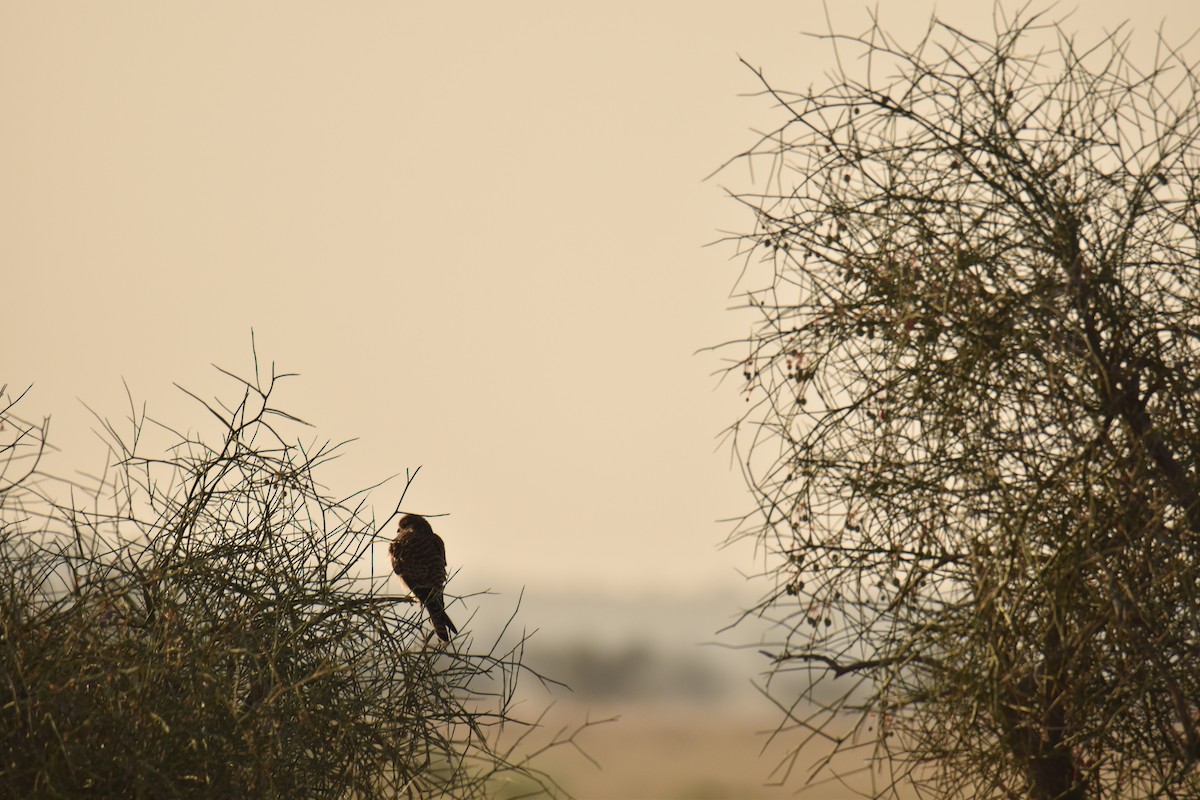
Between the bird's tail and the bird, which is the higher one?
the bird

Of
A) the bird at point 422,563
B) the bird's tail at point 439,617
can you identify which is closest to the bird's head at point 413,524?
the bird at point 422,563

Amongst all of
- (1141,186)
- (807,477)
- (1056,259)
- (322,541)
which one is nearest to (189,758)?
(322,541)

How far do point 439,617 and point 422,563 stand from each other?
0.57m

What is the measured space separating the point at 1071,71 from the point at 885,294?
1143 mm

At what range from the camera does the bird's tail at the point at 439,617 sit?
18.7ft

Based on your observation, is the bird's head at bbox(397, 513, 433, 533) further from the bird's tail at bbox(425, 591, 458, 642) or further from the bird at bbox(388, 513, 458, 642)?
the bird's tail at bbox(425, 591, 458, 642)

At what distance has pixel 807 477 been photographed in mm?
5715

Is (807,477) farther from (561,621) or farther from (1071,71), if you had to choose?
(561,621)

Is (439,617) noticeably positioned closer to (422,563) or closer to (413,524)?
(422,563)

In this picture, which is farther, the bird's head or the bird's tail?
the bird's head

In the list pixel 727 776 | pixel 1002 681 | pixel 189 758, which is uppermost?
pixel 727 776

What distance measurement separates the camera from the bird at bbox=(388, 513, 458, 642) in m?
5.89

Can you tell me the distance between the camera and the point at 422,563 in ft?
20.7

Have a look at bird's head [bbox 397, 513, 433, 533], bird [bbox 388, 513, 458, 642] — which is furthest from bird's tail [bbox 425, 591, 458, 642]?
bird's head [bbox 397, 513, 433, 533]
